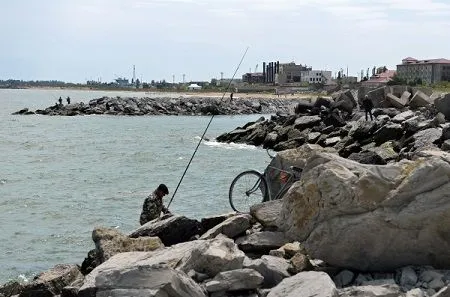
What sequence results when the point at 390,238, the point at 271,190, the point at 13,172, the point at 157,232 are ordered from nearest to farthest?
the point at 390,238, the point at 157,232, the point at 271,190, the point at 13,172

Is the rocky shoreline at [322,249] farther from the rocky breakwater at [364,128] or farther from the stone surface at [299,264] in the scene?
the rocky breakwater at [364,128]

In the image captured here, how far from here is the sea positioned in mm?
14992

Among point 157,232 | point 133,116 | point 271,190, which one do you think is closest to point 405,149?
point 271,190

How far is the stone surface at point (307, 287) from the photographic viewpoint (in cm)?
611

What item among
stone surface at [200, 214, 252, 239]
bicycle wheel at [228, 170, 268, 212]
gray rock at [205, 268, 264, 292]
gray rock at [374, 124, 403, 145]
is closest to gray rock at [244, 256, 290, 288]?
gray rock at [205, 268, 264, 292]

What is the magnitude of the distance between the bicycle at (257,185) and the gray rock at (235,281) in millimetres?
4162

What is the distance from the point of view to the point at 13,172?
29.3m

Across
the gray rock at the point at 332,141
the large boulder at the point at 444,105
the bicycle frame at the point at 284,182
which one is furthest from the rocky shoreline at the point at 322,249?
the gray rock at the point at 332,141

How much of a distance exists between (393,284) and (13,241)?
10.8 metres

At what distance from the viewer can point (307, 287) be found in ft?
20.7

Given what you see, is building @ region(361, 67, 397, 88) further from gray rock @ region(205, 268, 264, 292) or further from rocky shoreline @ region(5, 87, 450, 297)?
gray rock @ region(205, 268, 264, 292)

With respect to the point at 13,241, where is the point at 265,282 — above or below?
above

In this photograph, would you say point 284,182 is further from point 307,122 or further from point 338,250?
point 307,122

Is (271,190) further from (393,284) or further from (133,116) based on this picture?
(133,116)
